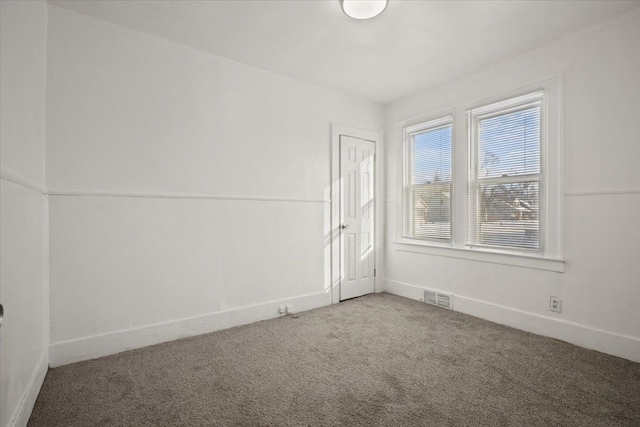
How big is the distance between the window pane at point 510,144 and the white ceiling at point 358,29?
0.61 metres

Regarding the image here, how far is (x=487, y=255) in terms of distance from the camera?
10.7 feet

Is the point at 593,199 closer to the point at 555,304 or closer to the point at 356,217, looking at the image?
the point at 555,304

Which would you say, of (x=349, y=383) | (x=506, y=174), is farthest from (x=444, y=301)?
(x=349, y=383)

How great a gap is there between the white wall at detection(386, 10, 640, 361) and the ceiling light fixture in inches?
66.5

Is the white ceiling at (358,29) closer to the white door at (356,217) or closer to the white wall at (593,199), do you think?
the white wall at (593,199)

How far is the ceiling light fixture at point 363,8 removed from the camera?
2191mm

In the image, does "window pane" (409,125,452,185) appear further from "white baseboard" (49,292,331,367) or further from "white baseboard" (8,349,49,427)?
"white baseboard" (8,349,49,427)

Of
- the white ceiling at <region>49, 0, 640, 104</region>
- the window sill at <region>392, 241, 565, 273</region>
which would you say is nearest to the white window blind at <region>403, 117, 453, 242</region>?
the window sill at <region>392, 241, 565, 273</region>

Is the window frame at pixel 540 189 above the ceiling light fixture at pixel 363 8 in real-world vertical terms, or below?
below

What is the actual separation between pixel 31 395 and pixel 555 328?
386 cm

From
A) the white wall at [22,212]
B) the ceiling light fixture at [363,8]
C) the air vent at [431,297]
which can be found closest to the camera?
the white wall at [22,212]

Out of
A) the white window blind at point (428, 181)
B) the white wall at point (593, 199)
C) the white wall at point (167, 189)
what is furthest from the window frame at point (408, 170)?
the white wall at point (167, 189)

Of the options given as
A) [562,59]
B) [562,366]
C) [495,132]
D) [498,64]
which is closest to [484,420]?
[562,366]

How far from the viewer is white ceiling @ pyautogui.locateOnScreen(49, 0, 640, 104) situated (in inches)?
90.6
